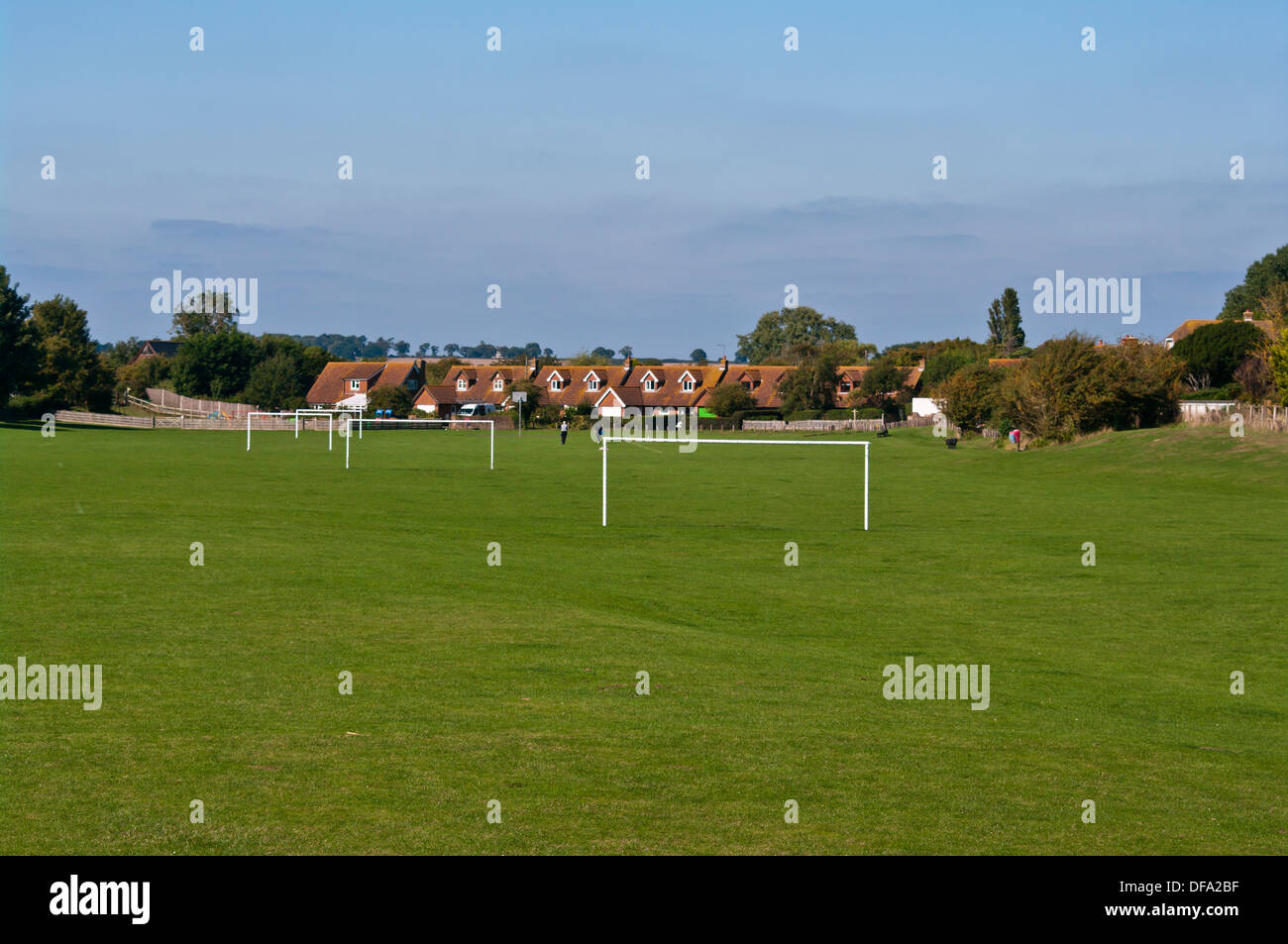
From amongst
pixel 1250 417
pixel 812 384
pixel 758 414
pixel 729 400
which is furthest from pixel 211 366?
pixel 1250 417

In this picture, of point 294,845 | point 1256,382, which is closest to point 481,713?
point 294,845

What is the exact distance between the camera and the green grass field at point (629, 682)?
902 cm

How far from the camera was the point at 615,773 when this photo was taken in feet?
33.7

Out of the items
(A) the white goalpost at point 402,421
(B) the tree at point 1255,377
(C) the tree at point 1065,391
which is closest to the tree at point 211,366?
(A) the white goalpost at point 402,421

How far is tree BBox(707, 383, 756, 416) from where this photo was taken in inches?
5379

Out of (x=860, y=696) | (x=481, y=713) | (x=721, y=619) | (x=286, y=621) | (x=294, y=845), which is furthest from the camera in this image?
(x=721, y=619)

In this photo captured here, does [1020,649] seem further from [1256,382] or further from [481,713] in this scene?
[1256,382]

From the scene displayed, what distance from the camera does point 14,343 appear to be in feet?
343

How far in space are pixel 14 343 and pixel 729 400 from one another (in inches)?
2782

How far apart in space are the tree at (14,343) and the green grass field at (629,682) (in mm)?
78918

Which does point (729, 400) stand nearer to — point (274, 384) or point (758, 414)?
point (758, 414)

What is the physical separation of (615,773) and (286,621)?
28.1 ft
